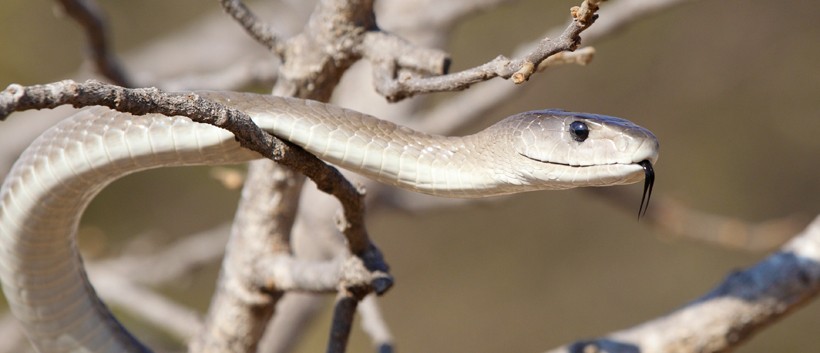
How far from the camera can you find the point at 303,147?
1.63 metres

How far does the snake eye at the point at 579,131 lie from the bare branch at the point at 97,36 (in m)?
1.32

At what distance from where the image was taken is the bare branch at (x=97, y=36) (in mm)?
2342

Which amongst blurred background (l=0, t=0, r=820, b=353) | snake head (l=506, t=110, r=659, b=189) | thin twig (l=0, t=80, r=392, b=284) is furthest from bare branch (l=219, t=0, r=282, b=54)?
blurred background (l=0, t=0, r=820, b=353)

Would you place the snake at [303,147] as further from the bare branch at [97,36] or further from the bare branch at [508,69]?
the bare branch at [97,36]

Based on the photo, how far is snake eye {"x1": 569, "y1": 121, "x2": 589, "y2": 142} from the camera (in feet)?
5.81

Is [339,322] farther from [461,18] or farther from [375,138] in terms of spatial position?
[461,18]

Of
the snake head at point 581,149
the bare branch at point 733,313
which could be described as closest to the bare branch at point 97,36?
the snake head at point 581,149

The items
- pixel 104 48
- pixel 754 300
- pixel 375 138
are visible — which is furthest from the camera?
pixel 104 48

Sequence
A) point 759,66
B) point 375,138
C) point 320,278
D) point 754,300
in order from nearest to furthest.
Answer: point 375,138
point 320,278
point 754,300
point 759,66

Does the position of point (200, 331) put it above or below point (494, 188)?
below

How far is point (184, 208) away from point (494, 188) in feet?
12.9

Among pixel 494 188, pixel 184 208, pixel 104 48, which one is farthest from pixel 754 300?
pixel 184 208

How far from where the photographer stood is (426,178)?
175 centimetres

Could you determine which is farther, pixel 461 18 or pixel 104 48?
pixel 461 18
